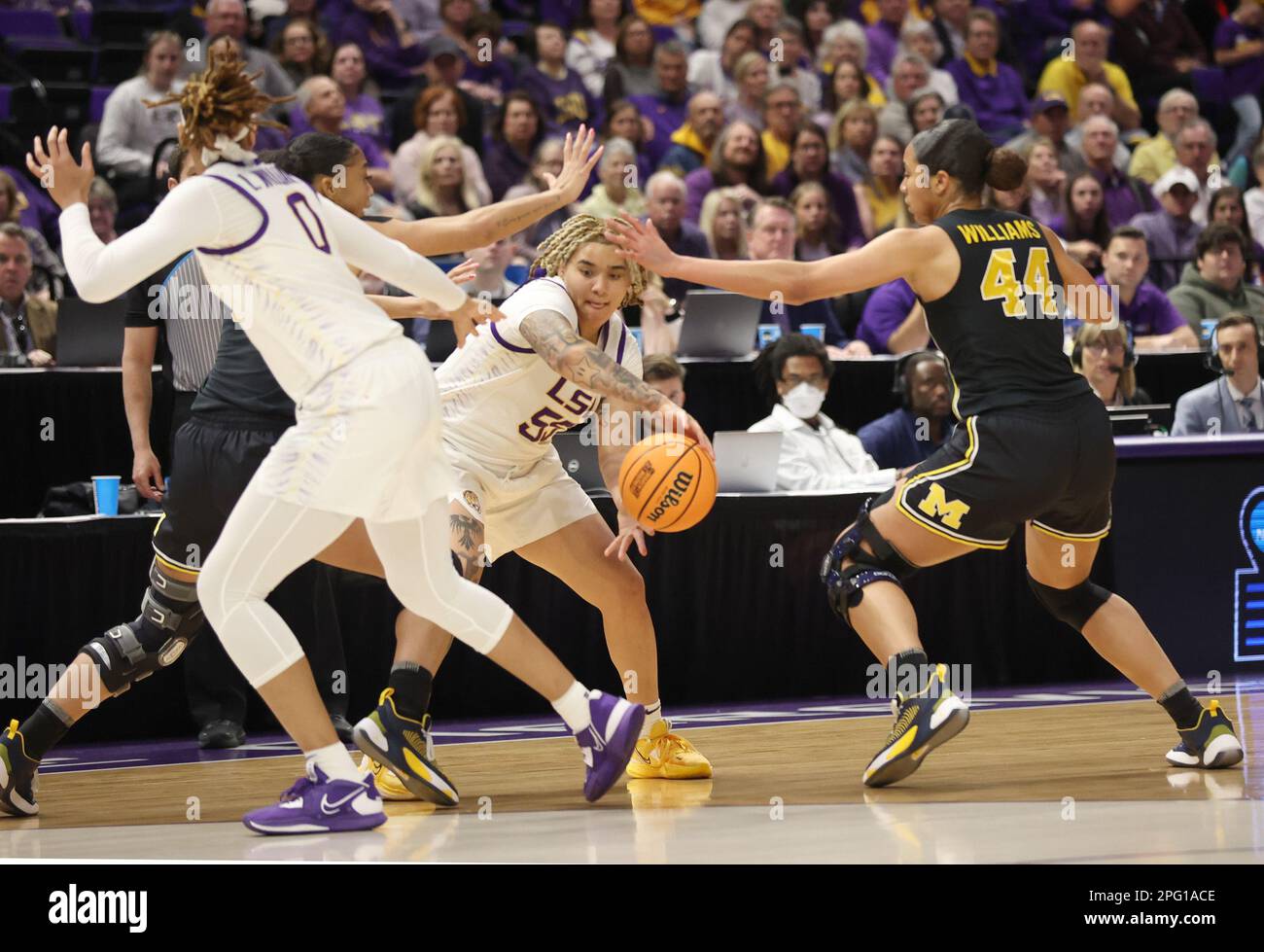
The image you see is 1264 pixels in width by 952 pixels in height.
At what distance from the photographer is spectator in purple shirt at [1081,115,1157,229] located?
1160 cm

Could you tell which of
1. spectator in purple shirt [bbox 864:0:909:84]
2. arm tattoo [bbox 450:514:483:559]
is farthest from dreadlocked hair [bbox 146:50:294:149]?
spectator in purple shirt [bbox 864:0:909:84]

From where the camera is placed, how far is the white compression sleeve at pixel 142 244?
3.82 meters

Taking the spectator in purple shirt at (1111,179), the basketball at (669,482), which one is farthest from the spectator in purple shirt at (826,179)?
the basketball at (669,482)

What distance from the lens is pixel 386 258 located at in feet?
13.8

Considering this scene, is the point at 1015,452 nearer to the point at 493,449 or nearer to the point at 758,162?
the point at 493,449

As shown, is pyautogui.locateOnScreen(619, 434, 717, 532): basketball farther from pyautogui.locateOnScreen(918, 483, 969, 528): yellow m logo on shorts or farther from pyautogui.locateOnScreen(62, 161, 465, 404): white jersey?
pyautogui.locateOnScreen(62, 161, 465, 404): white jersey

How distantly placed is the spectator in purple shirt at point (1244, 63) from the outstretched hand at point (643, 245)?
9215mm

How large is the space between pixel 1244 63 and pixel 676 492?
33.5ft

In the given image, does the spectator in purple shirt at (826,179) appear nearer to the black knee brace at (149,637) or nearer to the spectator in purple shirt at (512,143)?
the spectator in purple shirt at (512,143)

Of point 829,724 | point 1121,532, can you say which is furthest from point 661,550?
point 1121,532

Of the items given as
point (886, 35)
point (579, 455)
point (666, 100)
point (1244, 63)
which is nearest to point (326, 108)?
point (666, 100)
